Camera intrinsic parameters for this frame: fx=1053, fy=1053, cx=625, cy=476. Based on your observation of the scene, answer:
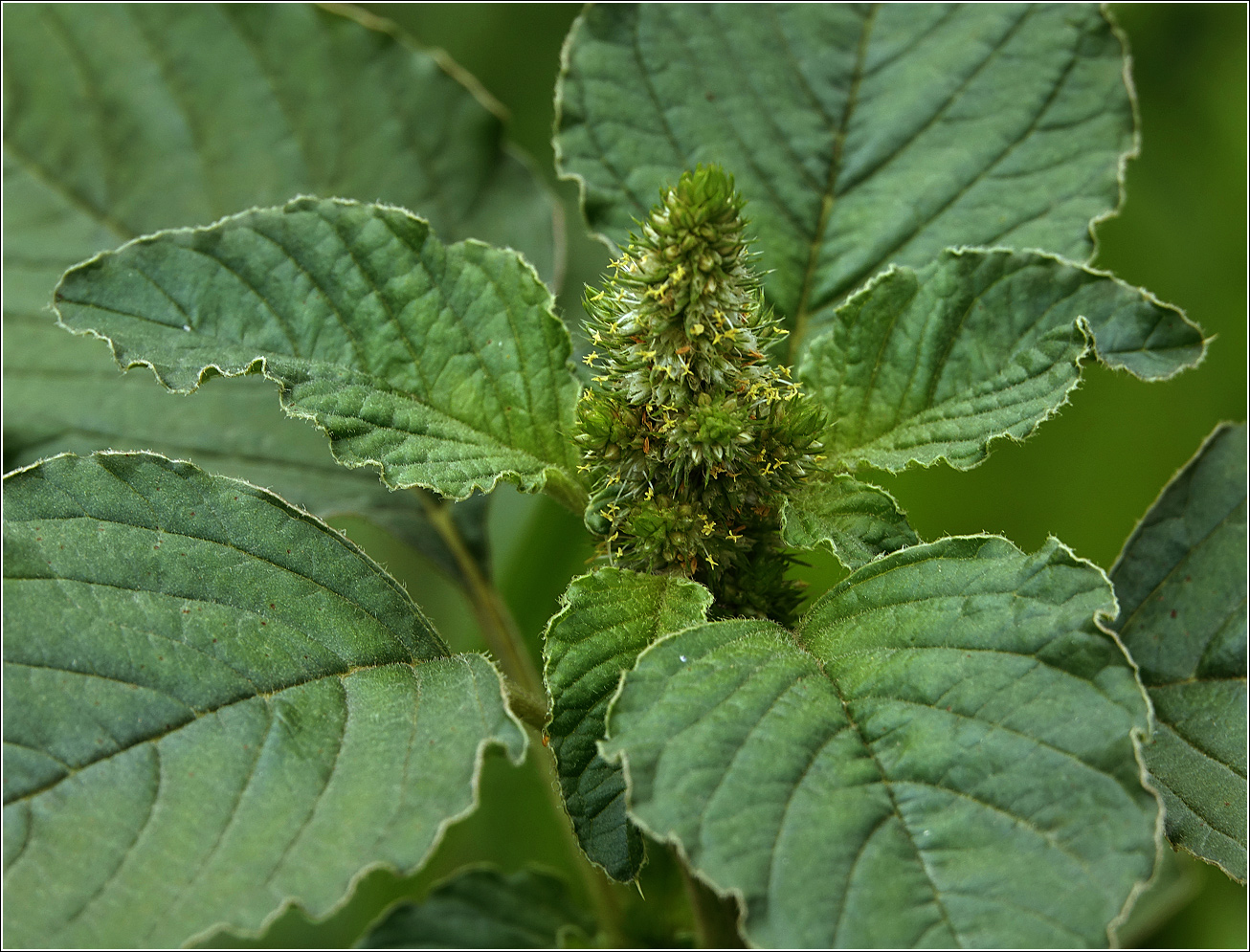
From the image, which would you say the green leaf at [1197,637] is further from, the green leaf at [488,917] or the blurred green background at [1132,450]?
the green leaf at [488,917]

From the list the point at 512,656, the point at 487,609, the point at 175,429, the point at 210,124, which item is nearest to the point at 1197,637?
the point at 512,656

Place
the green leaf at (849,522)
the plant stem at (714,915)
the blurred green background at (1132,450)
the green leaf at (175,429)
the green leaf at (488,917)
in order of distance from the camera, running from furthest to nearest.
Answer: the blurred green background at (1132,450) → the green leaf at (175,429) → the green leaf at (488,917) → the plant stem at (714,915) → the green leaf at (849,522)

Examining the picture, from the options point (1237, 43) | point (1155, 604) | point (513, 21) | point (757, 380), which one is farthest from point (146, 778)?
point (1237, 43)

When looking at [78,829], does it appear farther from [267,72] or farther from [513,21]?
[513,21]

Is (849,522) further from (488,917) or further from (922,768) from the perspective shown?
(488,917)

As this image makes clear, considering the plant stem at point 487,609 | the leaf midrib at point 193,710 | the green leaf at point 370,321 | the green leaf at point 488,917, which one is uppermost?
the green leaf at point 370,321

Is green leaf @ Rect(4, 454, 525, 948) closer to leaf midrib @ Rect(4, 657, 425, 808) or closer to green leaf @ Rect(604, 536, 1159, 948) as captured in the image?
leaf midrib @ Rect(4, 657, 425, 808)

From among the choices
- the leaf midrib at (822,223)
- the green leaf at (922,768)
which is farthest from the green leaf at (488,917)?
the leaf midrib at (822,223)
